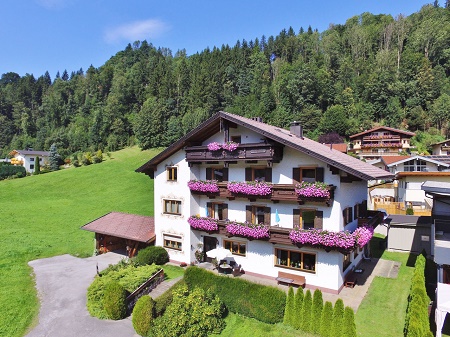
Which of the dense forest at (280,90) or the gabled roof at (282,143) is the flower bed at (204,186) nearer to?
the gabled roof at (282,143)

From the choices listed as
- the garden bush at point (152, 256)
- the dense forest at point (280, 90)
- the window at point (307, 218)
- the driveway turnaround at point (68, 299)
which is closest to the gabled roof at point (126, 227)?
the garden bush at point (152, 256)

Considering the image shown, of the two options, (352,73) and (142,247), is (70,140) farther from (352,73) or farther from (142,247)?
(352,73)

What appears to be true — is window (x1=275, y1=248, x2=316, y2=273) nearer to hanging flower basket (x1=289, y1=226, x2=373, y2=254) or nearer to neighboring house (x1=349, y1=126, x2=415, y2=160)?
hanging flower basket (x1=289, y1=226, x2=373, y2=254)

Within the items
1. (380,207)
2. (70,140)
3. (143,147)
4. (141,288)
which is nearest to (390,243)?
(380,207)

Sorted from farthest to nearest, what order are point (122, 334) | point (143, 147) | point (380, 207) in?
1. point (143, 147)
2. point (380, 207)
3. point (122, 334)

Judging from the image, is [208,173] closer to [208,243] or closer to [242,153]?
[242,153]

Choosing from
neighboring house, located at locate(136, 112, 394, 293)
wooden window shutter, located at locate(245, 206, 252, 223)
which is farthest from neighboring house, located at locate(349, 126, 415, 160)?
wooden window shutter, located at locate(245, 206, 252, 223)

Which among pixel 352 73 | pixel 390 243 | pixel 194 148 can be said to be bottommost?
pixel 390 243

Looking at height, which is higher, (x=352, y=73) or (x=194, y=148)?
(x=352, y=73)
